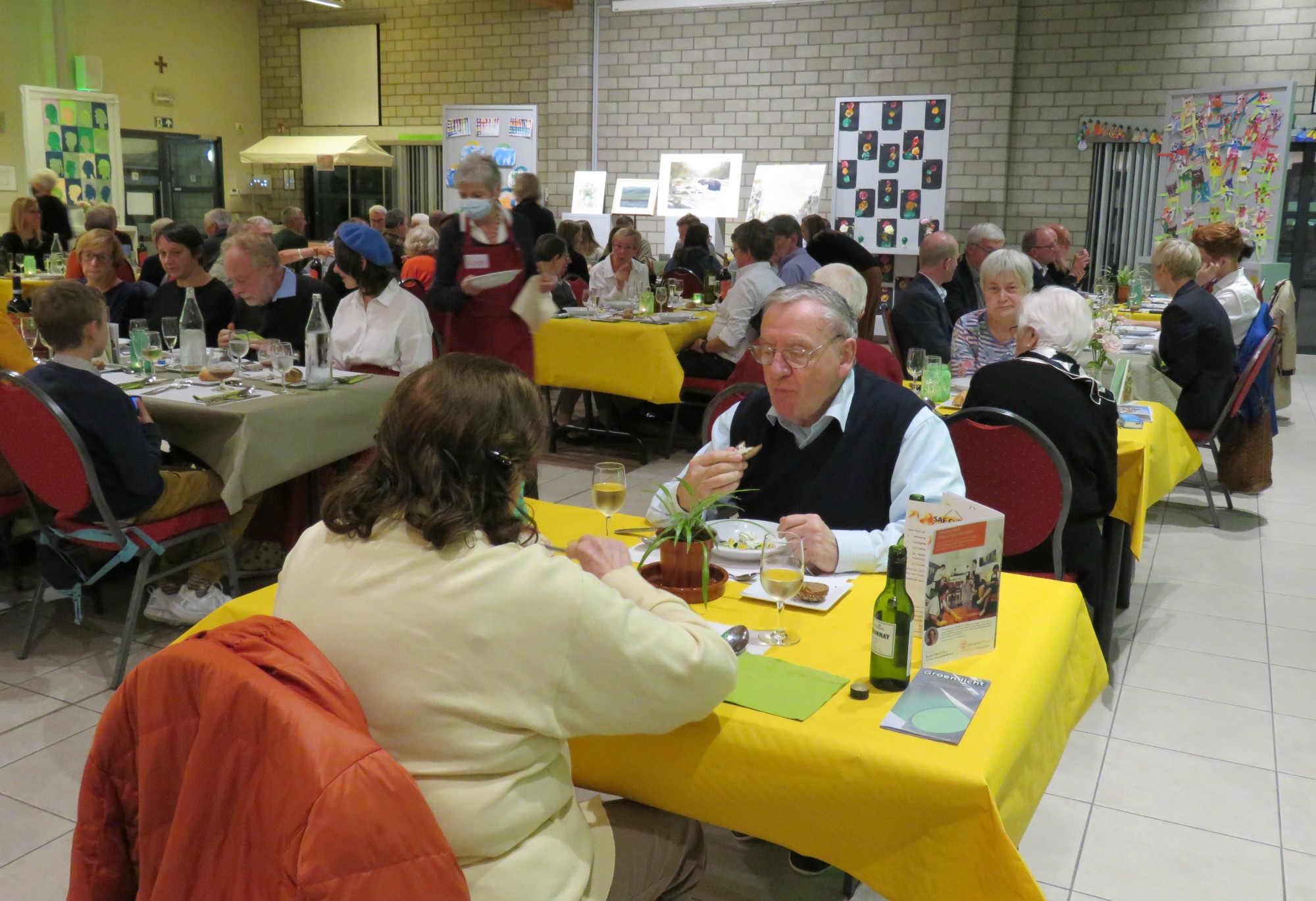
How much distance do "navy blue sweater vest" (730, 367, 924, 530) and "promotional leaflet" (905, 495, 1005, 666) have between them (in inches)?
25.4

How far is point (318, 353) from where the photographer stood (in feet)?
12.7

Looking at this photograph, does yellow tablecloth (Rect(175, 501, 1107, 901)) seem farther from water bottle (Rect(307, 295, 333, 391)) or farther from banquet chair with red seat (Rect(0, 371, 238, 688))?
water bottle (Rect(307, 295, 333, 391))

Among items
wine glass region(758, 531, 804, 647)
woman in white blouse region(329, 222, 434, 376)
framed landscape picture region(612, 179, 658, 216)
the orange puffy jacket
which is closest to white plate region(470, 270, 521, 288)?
woman in white blouse region(329, 222, 434, 376)

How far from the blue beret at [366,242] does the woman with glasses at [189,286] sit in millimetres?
784

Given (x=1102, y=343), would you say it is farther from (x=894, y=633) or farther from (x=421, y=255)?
(x=421, y=255)

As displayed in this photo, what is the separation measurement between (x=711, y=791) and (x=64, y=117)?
12.7 meters

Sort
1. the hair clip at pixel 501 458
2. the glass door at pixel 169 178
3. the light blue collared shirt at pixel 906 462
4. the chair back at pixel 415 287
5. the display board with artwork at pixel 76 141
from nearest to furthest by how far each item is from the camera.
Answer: the hair clip at pixel 501 458 < the light blue collared shirt at pixel 906 462 < the chair back at pixel 415 287 < the display board with artwork at pixel 76 141 < the glass door at pixel 169 178

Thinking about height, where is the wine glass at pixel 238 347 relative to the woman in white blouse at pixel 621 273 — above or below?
below

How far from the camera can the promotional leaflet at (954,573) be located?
1.51 metres

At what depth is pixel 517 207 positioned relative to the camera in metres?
7.32

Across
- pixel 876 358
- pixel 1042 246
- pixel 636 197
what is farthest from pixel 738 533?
pixel 636 197

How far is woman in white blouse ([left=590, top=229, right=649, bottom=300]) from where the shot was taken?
7.19 metres

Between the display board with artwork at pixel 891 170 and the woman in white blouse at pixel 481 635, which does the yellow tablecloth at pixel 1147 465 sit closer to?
the woman in white blouse at pixel 481 635

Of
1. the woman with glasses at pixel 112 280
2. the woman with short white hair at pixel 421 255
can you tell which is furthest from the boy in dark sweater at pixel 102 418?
the woman with short white hair at pixel 421 255
